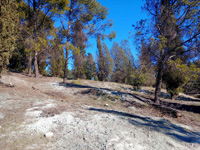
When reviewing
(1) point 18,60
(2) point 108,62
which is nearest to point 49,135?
(1) point 18,60

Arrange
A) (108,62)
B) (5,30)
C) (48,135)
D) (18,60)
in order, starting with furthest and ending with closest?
(108,62), (18,60), (5,30), (48,135)

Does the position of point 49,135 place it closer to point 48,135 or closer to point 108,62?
point 48,135

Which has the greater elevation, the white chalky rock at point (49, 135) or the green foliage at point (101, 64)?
the green foliage at point (101, 64)

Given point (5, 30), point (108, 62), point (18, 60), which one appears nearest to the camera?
point (5, 30)

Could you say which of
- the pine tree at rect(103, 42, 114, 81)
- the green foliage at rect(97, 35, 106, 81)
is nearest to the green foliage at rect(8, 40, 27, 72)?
the green foliage at rect(97, 35, 106, 81)

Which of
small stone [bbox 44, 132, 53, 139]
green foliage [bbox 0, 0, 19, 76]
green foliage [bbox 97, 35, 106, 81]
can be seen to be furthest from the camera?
green foliage [bbox 97, 35, 106, 81]

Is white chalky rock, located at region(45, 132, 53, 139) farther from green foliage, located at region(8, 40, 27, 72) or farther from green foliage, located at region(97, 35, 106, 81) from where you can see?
green foliage, located at region(97, 35, 106, 81)

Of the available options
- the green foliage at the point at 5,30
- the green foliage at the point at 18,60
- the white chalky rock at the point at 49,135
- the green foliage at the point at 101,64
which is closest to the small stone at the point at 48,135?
the white chalky rock at the point at 49,135

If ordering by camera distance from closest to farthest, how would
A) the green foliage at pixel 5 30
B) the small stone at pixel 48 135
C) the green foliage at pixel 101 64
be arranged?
the small stone at pixel 48 135 → the green foliage at pixel 5 30 → the green foliage at pixel 101 64

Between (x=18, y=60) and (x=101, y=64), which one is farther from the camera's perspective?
(x=101, y=64)

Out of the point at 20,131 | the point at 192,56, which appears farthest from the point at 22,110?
the point at 192,56

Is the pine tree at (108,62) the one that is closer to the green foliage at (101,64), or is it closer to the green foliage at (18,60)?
the green foliage at (101,64)

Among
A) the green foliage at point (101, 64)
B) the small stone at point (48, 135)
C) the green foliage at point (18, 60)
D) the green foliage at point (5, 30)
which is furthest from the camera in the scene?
the green foliage at point (101, 64)

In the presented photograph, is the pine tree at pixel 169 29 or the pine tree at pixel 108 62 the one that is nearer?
the pine tree at pixel 169 29
